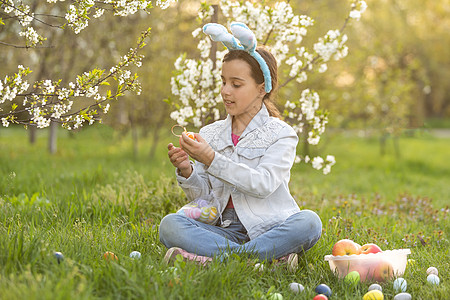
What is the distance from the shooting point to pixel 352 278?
2.63m

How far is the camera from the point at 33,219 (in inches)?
131

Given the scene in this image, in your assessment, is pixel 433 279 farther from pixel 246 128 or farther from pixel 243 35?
pixel 243 35

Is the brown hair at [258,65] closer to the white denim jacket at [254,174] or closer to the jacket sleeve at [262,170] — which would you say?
the white denim jacket at [254,174]

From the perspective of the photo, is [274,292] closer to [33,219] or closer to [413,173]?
[33,219]

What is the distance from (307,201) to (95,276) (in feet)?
9.06

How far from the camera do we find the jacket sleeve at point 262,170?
2734mm

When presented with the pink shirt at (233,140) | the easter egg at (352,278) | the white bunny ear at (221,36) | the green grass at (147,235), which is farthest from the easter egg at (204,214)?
the white bunny ear at (221,36)

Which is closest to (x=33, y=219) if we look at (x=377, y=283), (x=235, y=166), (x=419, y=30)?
(x=235, y=166)

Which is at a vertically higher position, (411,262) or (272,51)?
(272,51)

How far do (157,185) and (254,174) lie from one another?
157cm

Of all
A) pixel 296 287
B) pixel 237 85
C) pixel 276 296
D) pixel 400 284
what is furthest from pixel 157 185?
pixel 400 284

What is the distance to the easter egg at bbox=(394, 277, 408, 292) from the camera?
8.43 ft

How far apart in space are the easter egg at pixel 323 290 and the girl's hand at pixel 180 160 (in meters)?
0.96

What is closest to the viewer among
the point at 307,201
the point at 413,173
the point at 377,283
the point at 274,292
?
the point at 274,292
